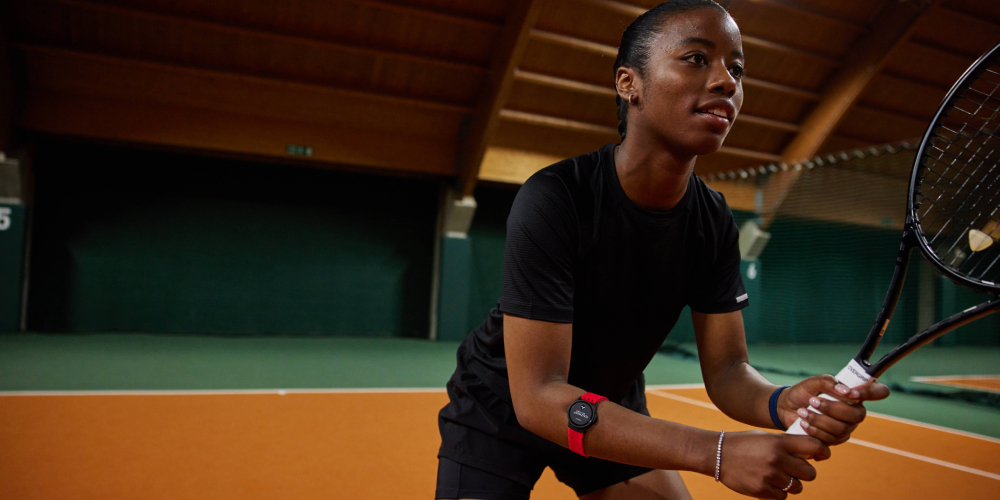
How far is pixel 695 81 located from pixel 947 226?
3.62 feet

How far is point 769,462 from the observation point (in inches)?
40.2

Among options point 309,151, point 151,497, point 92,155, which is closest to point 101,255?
point 92,155

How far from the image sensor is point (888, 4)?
10.3 metres

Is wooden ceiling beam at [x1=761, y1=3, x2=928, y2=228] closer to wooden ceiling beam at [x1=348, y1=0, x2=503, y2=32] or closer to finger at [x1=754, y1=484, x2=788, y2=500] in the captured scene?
wooden ceiling beam at [x1=348, y1=0, x2=503, y2=32]

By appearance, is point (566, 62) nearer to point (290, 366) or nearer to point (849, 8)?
point (849, 8)

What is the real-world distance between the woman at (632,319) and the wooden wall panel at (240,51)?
8.40 metres

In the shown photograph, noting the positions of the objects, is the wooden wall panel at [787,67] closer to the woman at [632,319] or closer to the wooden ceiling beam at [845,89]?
the wooden ceiling beam at [845,89]

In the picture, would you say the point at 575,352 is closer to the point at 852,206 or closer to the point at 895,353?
the point at 895,353

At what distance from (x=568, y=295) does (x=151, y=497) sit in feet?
7.99

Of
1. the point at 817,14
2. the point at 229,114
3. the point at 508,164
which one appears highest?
the point at 817,14

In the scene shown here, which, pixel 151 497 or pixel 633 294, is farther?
pixel 151 497

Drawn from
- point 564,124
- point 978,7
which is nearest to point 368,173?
point 564,124

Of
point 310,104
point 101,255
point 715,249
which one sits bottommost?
point 101,255

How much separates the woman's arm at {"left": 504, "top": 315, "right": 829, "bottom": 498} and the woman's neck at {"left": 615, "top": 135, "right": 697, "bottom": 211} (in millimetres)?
397
